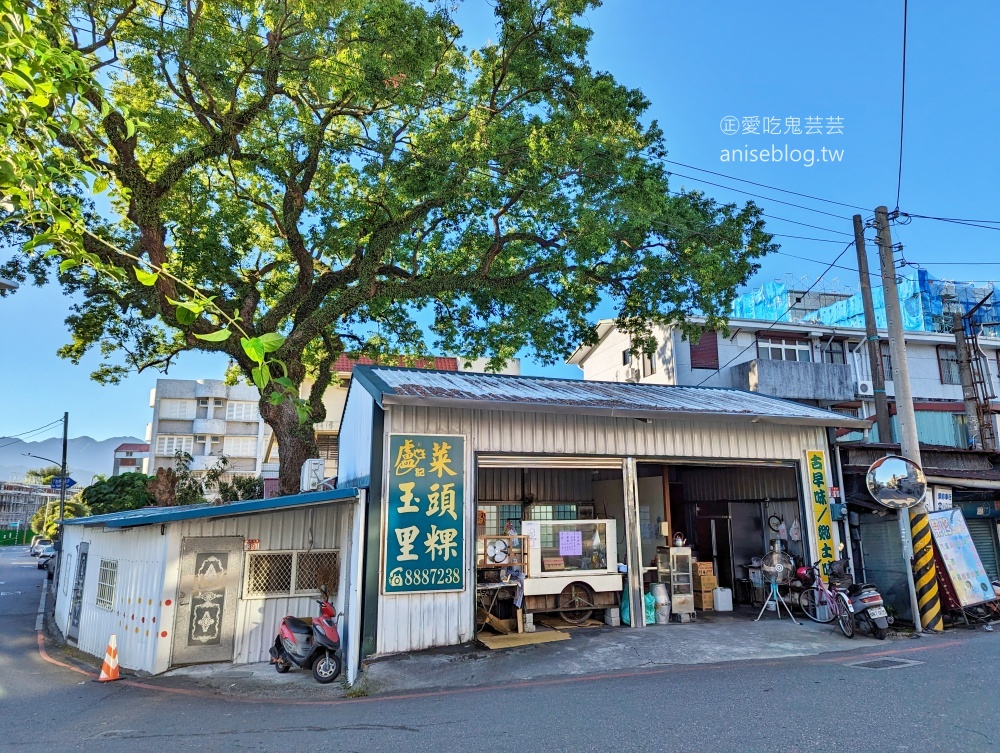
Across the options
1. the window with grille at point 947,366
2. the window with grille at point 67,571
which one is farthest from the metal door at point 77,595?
the window with grille at point 947,366

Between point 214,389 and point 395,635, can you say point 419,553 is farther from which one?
point 214,389

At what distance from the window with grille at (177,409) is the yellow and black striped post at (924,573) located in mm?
47544

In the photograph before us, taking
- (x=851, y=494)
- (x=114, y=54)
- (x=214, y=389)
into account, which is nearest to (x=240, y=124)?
(x=114, y=54)

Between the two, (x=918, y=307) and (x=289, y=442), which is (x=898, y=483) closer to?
(x=289, y=442)

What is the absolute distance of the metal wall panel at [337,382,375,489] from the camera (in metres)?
9.59

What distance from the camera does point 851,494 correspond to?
39.2 feet

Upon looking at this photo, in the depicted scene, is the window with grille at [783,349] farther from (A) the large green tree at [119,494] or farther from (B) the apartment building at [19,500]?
(B) the apartment building at [19,500]

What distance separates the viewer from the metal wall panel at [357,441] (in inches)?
378

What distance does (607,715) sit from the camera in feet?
19.6

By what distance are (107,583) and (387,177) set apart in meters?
9.94

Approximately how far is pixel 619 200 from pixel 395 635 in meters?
9.74

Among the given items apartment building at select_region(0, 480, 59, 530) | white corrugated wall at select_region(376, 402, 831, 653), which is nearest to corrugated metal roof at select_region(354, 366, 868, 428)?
white corrugated wall at select_region(376, 402, 831, 653)

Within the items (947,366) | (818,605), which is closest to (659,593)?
(818,605)

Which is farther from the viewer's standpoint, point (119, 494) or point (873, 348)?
point (119, 494)
